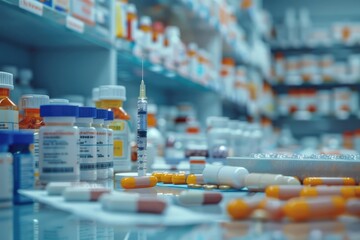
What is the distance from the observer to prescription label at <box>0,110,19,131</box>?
117 centimetres

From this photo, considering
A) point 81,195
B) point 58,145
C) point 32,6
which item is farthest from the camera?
point 32,6

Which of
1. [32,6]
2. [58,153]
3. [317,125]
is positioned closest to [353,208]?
[58,153]

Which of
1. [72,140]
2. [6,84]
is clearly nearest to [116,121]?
[6,84]

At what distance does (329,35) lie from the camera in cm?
701

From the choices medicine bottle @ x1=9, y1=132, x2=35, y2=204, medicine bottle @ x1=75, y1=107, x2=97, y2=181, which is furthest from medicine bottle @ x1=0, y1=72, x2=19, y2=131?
medicine bottle @ x1=9, y1=132, x2=35, y2=204

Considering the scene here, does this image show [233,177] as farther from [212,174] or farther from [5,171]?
[5,171]

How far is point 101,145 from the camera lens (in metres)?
1.26

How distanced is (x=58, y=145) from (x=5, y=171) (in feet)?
→ 0.47

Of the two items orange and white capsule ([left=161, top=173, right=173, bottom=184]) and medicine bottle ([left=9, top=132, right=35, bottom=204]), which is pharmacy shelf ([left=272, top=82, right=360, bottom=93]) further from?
medicine bottle ([left=9, top=132, right=35, bottom=204])

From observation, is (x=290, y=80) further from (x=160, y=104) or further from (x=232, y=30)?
(x=160, y=104)

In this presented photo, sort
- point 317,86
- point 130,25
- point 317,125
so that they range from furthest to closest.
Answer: point 317,125, point 317,86, point 130,25

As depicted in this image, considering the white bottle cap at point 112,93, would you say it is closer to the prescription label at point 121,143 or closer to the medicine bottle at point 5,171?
the prescription label at point 121,143

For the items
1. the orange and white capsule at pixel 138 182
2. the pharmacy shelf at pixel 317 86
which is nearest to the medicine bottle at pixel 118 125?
the orange and white capsule at pixel 138 182

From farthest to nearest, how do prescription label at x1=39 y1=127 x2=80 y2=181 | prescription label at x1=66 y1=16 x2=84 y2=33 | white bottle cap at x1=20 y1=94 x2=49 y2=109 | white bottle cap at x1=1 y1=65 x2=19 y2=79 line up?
white bottle cap at x1=1 y1=65 x2=19 y2=79
prescription label at x1=66 y1=16 x2=84 y2=33
white bottle cap at x1=20 y1=94 x2=49 y2=109
prescription label at x1=39 y1=127 x2=80 y2=181
